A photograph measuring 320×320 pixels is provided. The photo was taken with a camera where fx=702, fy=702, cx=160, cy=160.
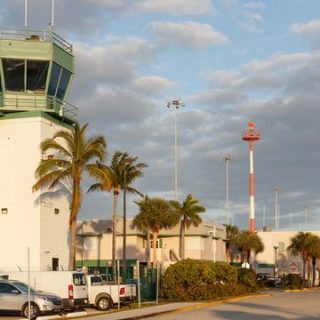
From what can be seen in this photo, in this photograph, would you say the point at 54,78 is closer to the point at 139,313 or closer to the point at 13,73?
the point at 13,73

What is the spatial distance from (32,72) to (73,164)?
646 cm

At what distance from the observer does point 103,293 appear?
1367 inches

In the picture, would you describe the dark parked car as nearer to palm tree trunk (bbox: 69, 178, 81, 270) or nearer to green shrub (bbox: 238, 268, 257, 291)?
palm tree trunk (bbox: 69, 178, 81, 270)

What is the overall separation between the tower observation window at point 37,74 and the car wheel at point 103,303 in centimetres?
1580

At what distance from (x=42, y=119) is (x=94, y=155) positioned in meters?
4.21

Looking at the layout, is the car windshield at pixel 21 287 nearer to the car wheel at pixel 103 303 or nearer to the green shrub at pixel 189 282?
the car wheel at pixel 103 303

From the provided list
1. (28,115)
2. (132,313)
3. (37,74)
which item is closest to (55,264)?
(28,115)

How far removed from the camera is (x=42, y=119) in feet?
147

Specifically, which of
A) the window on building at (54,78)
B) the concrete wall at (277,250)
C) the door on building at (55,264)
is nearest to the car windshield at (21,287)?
the door on building at (55,264)

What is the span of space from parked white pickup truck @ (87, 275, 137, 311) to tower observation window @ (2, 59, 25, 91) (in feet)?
49.4

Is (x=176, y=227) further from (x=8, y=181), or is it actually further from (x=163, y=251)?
(x=8, y=181)

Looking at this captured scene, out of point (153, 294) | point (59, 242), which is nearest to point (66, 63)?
point (59, 242)

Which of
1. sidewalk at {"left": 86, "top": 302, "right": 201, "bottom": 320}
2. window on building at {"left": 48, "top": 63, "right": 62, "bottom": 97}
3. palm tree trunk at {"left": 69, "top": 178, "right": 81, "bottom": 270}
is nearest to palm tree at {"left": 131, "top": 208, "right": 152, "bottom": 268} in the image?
palm tree trunk at {"left": 69, "top": 178, "right": 81, "bottom": 270}

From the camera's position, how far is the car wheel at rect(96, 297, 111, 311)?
113 ft
